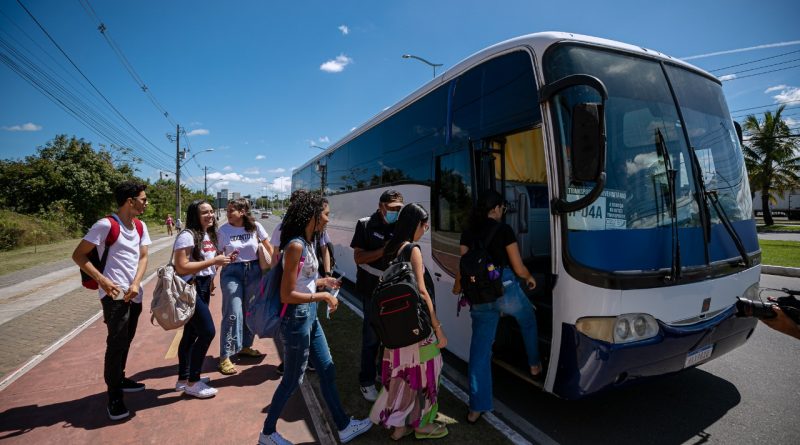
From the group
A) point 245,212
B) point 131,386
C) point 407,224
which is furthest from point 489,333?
point 131,386

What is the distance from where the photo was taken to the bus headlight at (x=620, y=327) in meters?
2.81

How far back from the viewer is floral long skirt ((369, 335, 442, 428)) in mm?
3012

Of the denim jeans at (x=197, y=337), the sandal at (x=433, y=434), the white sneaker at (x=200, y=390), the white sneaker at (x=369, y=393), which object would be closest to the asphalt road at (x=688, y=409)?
the sandal at (x=433, y=434)

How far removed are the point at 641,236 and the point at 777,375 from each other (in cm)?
293

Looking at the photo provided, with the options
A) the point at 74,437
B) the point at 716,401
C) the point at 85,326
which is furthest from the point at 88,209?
the point at 716,401

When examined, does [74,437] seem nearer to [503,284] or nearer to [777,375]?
[503,284]

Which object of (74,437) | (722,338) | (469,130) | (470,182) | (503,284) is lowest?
(74,437)

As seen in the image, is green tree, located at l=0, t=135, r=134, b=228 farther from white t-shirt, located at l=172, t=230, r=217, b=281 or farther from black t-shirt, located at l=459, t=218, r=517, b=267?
black t-shirt, located at l=459, t=218, r=517, b=267

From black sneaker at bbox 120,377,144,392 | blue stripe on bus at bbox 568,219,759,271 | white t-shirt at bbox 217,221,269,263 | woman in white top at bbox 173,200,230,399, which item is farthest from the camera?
white t-shirt at bbox 217,221,269,263

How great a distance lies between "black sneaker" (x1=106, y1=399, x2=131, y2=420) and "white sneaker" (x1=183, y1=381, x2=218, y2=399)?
0.54 meters

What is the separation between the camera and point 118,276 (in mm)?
3490

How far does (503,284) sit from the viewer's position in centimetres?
319

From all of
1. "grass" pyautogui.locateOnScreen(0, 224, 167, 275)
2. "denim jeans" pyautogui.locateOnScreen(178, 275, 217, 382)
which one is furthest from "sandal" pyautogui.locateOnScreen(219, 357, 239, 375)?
"grass" pyautogui.locateOnScreen(0, 224, 167, 275)

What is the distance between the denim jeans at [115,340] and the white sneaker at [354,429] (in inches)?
85.3
